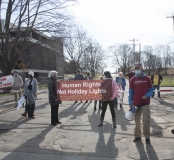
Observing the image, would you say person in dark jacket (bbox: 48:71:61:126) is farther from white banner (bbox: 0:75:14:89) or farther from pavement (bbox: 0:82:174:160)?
white banner (bbox: 0:75:14:89)

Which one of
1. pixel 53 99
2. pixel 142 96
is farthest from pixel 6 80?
pixel 142 96

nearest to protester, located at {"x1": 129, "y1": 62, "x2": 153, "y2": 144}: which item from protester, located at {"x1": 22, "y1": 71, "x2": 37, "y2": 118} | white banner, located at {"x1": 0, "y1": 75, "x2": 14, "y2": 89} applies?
protester, located at {"x1": 22, "y1": 71, "x2": 37, "y2": 118}

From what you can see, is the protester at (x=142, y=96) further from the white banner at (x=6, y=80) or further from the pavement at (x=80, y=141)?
the white banner at (x=6, y=80)

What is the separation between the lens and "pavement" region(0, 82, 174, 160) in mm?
5039

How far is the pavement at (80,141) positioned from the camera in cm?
504

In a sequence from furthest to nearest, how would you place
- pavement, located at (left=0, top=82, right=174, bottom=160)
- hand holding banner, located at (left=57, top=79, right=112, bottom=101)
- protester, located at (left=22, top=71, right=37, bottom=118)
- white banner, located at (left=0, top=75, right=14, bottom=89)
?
1. white banner, located at (left=0, top=75, right=14, bottom=89)
2. protester, located at (left=22, top=71, right=37, bottom=118)
3. hand holding banner, located at (left=57, top=79, right=112, bottom=101)
4. pavement, located at (left=0, top=82, right=174, bottom=160)

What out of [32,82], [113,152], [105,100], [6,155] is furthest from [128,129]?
[32,82]

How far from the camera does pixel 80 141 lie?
606 centimetres

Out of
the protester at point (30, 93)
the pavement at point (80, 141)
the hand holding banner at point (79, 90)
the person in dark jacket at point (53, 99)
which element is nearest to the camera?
the pavement at point (80, 141)

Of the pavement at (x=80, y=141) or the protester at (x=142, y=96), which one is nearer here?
the pavement at (x=80, y=141)

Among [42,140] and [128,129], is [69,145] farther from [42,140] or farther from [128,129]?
[128,129]

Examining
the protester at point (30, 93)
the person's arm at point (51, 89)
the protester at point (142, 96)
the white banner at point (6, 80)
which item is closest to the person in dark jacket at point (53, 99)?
the person's arm at point (51, 89)

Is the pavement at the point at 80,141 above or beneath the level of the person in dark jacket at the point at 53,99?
beneath

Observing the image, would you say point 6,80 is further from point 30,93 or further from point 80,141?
point 80,141
